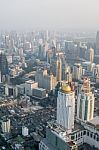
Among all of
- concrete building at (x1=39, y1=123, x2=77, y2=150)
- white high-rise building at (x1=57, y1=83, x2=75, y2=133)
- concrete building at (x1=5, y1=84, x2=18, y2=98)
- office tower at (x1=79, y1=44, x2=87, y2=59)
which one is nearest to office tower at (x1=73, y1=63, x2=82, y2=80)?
concrete building at (x1=5, y1=84, x2=18, y2=98)

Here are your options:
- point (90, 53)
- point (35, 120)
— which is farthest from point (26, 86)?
point (90, 53)

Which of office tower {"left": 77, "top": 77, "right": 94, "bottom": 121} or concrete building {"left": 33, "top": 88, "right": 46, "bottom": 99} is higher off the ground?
office tower {"left": 77, "top": 77, "right": 94, "bottom": 121}

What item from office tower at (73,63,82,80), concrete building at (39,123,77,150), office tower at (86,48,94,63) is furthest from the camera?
office tower at (86,48,94,63)

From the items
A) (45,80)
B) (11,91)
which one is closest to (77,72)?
(45,80)

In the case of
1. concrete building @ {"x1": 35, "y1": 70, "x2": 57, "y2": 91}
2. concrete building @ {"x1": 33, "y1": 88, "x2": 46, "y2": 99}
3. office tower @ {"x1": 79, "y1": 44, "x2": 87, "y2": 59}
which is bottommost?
concrete building @ {"x1": 33, "y1": 88, "x2": 46, "y2": 99}

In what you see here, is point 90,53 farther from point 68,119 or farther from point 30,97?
point 68,119

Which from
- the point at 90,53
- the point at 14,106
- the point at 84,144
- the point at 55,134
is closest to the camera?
the point at 55,134

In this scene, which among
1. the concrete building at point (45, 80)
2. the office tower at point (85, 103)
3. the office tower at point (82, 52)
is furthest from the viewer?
the office tower at point (82, 52)

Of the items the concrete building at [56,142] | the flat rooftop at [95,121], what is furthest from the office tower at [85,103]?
the concrete building at [56,142]

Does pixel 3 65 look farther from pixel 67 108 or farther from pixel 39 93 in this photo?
pixel 67 108

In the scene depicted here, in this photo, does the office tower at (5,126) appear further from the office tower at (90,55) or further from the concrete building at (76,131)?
the office tower at (90,55)

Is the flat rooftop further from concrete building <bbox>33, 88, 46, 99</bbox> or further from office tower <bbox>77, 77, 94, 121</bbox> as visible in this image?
concrete building <bbox>33, 88, 46, 99</bbox>
